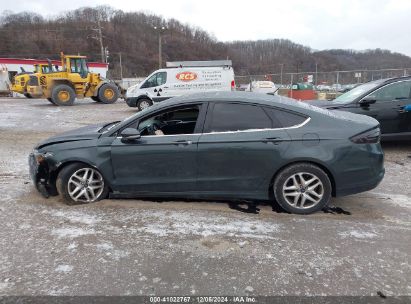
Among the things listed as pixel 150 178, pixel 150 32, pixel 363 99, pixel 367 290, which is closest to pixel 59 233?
pixel 150 178

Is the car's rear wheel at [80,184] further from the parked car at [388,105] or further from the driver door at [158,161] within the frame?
the parked car at [388,105]

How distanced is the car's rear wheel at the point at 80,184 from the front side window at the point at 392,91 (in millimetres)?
5539

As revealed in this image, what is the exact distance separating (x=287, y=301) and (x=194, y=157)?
1.97 m

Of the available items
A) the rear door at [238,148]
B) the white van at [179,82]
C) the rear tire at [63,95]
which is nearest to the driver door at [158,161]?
the rear door at [238,148]

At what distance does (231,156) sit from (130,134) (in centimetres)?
123

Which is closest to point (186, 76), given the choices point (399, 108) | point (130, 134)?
point (399, 108)

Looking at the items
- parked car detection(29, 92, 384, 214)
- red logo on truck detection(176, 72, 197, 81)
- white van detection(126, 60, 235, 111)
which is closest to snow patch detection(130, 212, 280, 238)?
parked car detection(29, 92, 384, 214)

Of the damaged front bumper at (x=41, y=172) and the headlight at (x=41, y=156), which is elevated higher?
the headlight at (x=41, y=156)

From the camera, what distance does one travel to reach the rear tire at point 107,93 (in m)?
20.4

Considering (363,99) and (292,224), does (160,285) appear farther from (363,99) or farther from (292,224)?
(363,99)

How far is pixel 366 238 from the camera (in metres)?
3.57

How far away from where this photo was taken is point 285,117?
13.5 ft

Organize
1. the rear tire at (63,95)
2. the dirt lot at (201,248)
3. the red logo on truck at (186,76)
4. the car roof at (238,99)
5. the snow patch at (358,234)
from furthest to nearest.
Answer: the rear tire at (63,95) → the red logo on truck at (186,76) → the car roof at (238,99) → the snow patch at (358,234) → the dirt lot at (201,248)

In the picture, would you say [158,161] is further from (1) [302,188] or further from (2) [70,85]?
(2) [70,85]
